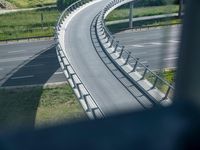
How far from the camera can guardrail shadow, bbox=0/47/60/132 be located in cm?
1182

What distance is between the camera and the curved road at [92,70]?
338 inches

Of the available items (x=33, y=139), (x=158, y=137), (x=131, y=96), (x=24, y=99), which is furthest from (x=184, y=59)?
(x=24, y=99)

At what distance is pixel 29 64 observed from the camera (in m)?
16.4

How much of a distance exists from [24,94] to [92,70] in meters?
3.38

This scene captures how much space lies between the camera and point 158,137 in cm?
155

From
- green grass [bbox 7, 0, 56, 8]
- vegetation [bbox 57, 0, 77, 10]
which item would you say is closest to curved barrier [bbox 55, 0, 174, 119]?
vegetation [bbox 57, 0, 77, 10]

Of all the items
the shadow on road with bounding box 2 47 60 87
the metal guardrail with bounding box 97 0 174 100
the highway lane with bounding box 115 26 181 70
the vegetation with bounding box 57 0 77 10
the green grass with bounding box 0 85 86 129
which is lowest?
the green grass with bounding box 0 85 86 129

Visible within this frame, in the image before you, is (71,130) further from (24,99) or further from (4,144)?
(24,99)

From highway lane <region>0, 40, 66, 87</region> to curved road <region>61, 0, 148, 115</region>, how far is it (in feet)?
4.76

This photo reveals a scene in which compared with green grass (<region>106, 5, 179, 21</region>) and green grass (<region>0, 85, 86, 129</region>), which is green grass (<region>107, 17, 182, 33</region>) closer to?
green grass (<region>106, 5, 179, 21</region>)

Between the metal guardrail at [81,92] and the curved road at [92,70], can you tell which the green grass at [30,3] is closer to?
the curved road at [92,70]

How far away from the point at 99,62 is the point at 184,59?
992 cm

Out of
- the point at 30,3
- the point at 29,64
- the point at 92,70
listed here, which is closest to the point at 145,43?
the point at 29,64

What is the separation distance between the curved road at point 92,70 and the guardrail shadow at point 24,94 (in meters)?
1.57
